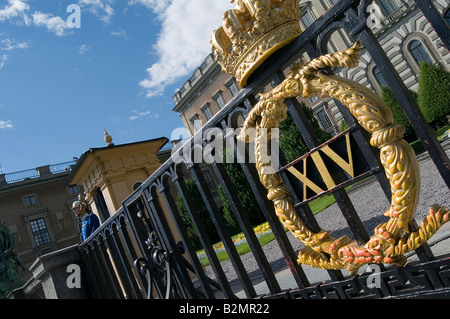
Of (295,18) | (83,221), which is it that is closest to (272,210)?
(295,18)

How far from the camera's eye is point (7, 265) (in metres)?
10.7

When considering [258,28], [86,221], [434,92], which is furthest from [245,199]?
[258,28]

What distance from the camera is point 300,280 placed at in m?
1.73

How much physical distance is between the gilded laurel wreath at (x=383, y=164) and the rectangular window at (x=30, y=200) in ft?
125

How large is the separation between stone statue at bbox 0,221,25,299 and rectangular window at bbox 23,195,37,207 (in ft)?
84.0

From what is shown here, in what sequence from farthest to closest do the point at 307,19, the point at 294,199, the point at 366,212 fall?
the point at 307,19 → the point at 366,212 → the point at 294,199

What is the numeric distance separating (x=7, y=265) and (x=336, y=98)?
12.3 m

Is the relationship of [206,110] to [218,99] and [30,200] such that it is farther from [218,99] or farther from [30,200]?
[30,200]

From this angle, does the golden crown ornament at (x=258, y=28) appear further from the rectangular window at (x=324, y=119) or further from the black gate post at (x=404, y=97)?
the rectangular window at (x=324, y=119)

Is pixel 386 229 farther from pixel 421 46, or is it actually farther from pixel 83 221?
pixel 421 46

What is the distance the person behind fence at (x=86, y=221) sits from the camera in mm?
5660

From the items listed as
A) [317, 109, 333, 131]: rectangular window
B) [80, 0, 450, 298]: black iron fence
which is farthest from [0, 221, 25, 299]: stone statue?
[317, 109, 333, 131]: rectangular window

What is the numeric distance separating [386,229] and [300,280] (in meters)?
0.62

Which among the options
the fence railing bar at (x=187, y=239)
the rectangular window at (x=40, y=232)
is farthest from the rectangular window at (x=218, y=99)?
the fence railing bar at (x=187, y=239)
